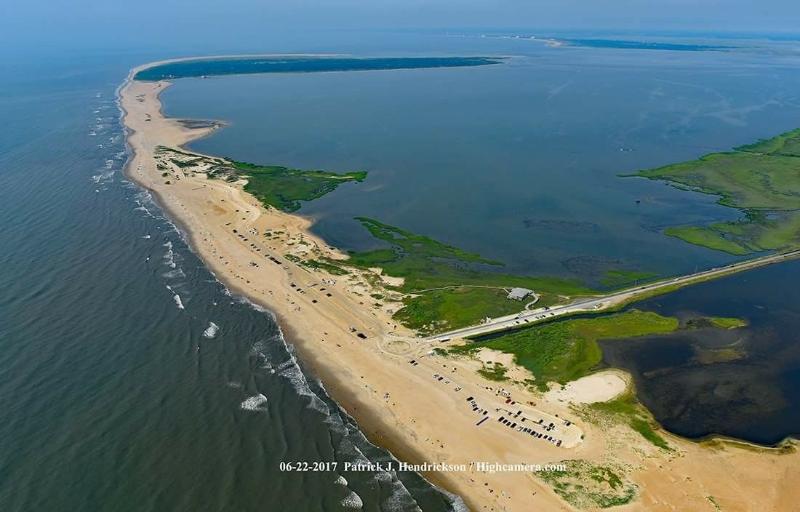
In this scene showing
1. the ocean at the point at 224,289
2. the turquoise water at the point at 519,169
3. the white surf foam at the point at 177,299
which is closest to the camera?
the ocean at the point at 224,289

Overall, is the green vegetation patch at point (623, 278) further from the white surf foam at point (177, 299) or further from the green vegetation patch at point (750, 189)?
the white surf foam at point (177, 299)

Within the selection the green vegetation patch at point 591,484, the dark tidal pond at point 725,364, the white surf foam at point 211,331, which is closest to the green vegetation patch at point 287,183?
the white surf foam at point 211,331

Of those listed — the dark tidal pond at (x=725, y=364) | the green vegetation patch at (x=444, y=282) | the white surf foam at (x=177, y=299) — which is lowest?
the dark tidal pond at (x=725, y=364)

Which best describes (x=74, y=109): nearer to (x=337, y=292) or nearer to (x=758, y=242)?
(x=337, y=292)

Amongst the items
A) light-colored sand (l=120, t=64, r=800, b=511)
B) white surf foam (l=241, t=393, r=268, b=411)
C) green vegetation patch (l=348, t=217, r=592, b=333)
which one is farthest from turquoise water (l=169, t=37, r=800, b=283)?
white surf foam (l=241, t=393, r=268, b=411)

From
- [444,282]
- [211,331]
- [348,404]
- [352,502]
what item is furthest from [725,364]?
[211,331]

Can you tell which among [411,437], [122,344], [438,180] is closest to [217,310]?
[122,344]
